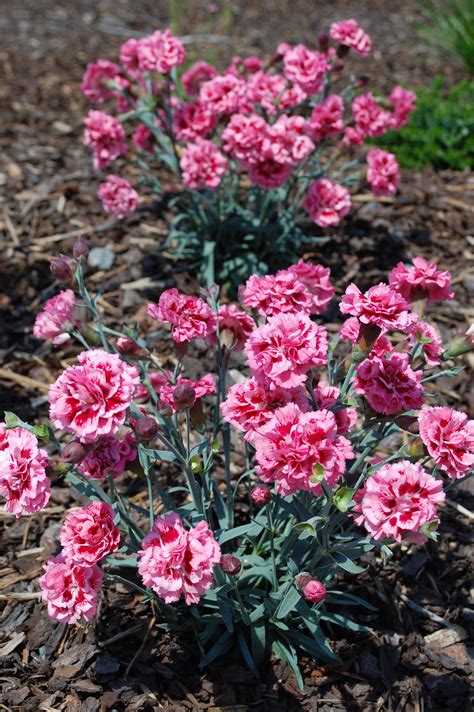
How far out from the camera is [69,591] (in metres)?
2.03

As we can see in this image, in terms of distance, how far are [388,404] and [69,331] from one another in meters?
1.01

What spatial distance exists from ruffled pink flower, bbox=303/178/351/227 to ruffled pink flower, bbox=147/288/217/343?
5.68ft

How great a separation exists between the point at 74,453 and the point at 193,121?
237cm

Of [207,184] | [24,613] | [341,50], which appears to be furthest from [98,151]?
[24,613]

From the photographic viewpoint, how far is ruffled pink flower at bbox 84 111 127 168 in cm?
378

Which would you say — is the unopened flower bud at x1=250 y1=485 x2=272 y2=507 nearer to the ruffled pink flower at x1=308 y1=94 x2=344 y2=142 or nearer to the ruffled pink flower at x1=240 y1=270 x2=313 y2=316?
the ruffled pink flower at x1=240 y1=270 x2=313 y2=316

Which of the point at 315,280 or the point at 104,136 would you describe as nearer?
the point at 315,280

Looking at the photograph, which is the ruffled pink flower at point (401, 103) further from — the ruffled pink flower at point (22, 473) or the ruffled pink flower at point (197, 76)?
the ruffled pink flower at point (22, 473)

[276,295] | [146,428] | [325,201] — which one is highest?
[276,295]

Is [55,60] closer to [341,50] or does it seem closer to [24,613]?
[341,50]

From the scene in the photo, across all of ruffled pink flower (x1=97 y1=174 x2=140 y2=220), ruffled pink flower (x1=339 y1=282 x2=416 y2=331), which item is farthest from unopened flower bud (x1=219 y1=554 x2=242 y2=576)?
ruffled pink flower (x1=97 y1=174 x2=140 y2=220)

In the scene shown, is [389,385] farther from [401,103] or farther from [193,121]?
[401,103]

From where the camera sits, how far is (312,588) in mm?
1985

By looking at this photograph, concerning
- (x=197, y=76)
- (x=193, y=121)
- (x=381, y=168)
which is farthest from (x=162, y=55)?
(x=381, y=168)
